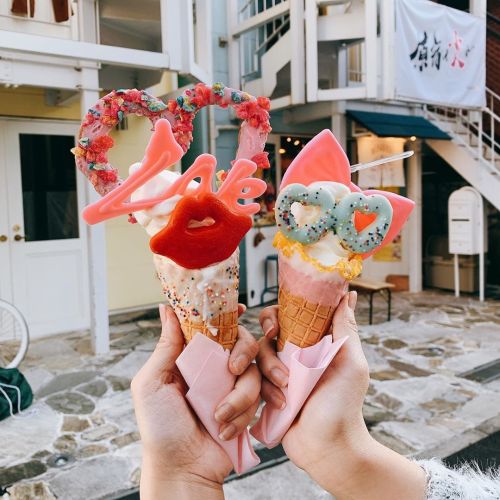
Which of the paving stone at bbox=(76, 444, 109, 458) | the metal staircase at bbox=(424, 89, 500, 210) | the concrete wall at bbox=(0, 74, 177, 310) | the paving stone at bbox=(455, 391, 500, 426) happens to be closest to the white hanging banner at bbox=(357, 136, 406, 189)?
the metal staircase at bbox=(424, 89, 500, 210)

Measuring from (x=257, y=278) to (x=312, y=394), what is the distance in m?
7.73

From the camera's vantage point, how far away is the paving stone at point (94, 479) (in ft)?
11.7

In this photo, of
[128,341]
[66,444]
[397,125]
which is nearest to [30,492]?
[66,444]

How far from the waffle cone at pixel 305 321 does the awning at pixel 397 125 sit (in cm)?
725

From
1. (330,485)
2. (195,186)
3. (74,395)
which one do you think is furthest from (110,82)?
(330,485)

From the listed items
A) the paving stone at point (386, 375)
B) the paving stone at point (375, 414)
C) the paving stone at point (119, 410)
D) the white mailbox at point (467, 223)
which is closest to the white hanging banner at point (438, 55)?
the white mailbox at point (467, 223)

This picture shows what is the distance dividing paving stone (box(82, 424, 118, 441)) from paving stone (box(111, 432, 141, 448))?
11 cm

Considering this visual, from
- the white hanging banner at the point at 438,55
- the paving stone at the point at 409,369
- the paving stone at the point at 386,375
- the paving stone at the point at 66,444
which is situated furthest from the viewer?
the white hanging banner at the point at 438,55

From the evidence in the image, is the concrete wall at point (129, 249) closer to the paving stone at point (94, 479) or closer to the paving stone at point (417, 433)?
the paving stone at point (94, 479)

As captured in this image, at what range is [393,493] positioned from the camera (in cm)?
146

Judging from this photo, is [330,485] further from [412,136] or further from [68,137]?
[412,136]

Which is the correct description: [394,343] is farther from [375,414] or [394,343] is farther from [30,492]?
[30,492]

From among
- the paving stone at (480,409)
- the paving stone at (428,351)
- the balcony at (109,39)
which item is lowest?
the paving stone at (480,409)

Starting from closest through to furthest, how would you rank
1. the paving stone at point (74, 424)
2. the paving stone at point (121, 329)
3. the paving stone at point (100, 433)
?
the paving stone at point (100, 433), the paving stone at point (74, 424), the paving stone at point (121, 329)
